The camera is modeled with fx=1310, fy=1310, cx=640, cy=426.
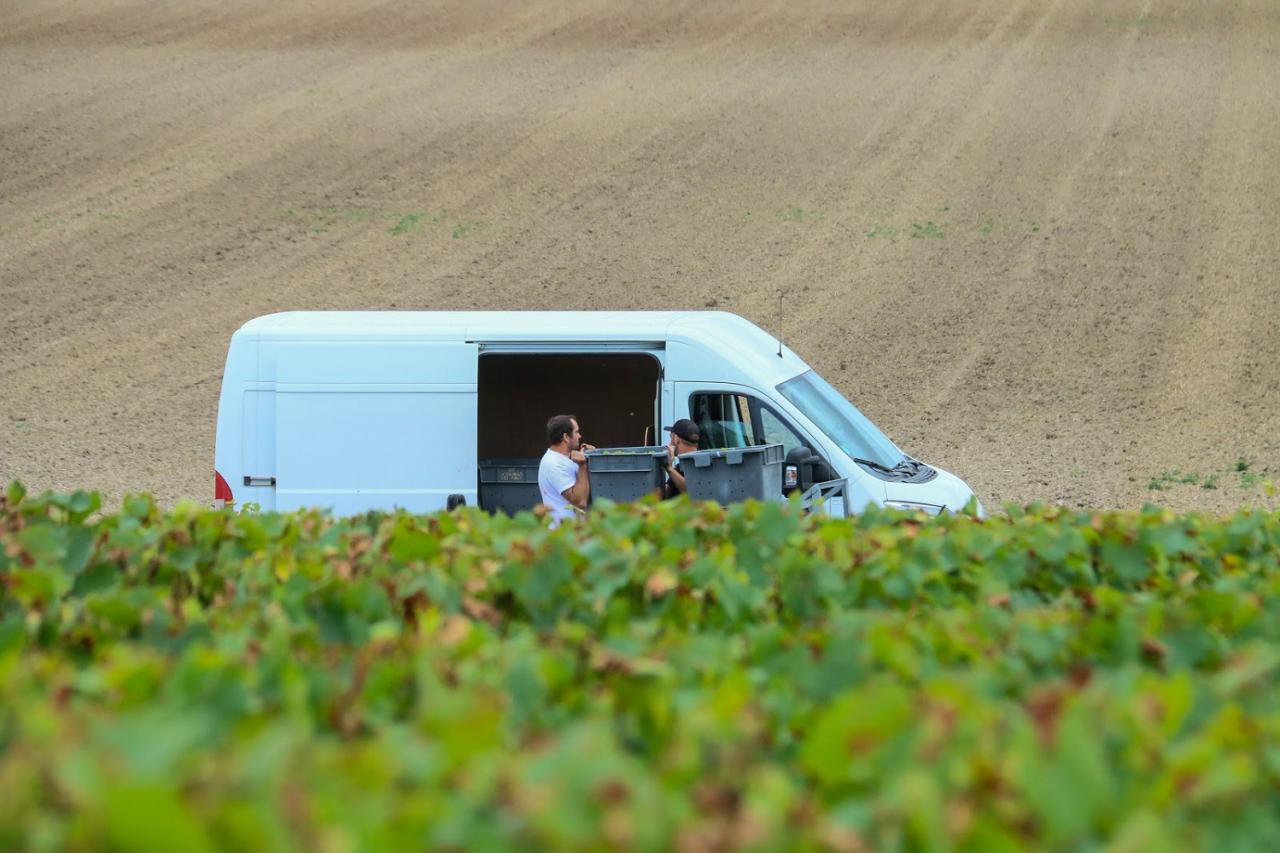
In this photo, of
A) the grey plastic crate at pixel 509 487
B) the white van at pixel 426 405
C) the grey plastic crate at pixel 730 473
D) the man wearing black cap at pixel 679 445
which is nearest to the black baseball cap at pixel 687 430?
the man wearing black cap at pixel 679 445

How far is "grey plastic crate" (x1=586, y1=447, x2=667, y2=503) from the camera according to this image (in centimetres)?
923

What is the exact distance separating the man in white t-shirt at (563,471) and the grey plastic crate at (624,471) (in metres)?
0.08

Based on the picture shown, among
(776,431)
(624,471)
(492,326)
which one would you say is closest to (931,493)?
(776,431)

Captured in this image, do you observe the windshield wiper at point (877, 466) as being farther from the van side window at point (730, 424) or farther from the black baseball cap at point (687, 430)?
the black baseball cap at point (687, 430)

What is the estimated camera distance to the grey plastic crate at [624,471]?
9.23 metres

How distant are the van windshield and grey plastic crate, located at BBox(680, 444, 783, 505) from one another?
79cm

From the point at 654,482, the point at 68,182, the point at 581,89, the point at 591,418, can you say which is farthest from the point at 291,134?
the point at 654,482

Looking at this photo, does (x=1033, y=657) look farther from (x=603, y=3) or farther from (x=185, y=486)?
(x=603, y=3)

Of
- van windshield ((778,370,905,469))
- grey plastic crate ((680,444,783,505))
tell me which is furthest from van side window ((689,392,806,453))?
grey plastic crate ((680,444,783,505))

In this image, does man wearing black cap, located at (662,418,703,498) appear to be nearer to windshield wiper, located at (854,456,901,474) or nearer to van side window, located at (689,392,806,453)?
van side window, located at (689,392,806,453)

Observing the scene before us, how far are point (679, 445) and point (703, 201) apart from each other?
18443 mm

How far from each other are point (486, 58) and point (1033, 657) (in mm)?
33194

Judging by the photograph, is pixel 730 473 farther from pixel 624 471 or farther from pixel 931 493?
pixel 931 493

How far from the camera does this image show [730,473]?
877 cm
